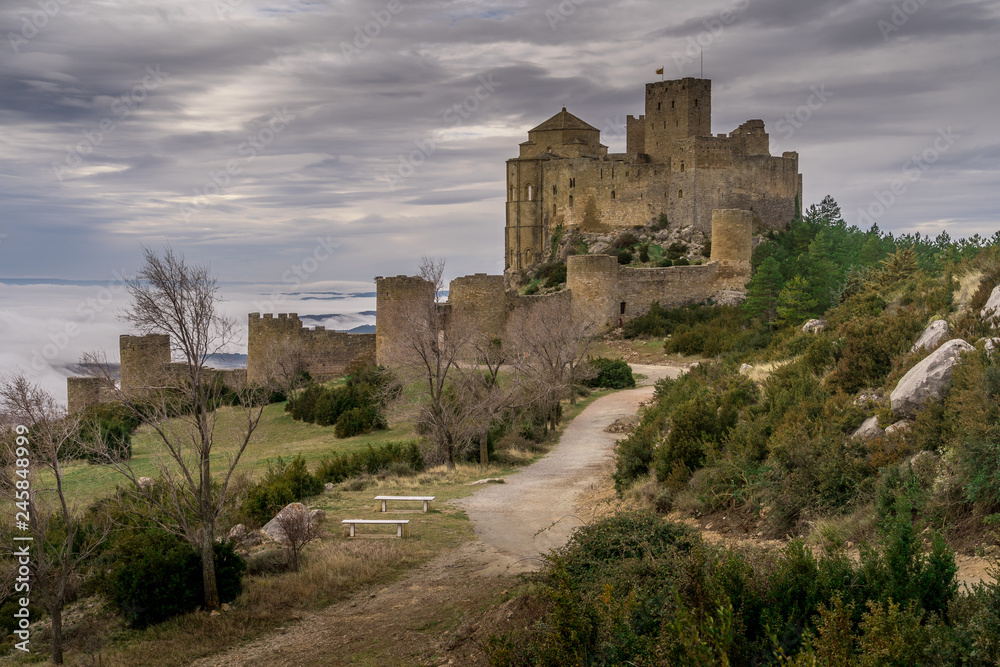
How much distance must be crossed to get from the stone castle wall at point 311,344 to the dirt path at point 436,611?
18.9 m

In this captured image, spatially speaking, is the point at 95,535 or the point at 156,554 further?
the point at 95,535

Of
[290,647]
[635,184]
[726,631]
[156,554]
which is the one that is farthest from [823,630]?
[635,184]

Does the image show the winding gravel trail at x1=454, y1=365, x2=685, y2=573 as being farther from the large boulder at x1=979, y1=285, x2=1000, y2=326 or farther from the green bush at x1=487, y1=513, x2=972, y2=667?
the large boulder at x1=979, y1=285, x2=1000, y2=326

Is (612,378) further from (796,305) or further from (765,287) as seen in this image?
(765,287)

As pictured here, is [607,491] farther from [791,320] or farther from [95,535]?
[791,320]

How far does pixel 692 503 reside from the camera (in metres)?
9.88

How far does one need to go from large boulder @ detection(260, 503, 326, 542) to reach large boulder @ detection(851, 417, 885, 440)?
660 centimetres

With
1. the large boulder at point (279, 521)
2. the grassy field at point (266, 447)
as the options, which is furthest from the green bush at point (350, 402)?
the large boulder at point (279, 521)

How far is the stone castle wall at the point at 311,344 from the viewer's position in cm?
2930

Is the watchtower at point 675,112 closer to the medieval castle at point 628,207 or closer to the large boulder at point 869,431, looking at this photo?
the medieval castle at point 628,207

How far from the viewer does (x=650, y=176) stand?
4512 cm

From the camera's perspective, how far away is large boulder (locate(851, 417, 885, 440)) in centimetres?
826

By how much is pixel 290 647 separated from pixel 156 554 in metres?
2.03

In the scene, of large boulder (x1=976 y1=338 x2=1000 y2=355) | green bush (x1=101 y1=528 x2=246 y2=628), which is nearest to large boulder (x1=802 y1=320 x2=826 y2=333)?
large boulder (x1=976 y1=338 x2=1000 y2=355)
